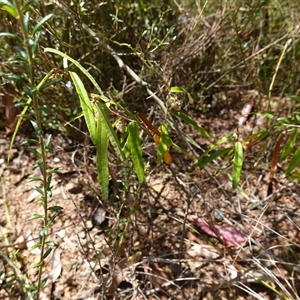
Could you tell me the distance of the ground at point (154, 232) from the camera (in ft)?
4.85

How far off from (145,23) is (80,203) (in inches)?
35.7

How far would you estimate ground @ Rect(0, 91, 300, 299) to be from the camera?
1479 millimetres

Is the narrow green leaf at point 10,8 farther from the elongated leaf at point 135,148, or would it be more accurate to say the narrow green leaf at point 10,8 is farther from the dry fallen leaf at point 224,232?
the dry fallen leaf at point 224,232

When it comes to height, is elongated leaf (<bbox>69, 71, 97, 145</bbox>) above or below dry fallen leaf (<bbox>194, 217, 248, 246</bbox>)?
above

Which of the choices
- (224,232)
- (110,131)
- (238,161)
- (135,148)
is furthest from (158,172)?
(110,131)

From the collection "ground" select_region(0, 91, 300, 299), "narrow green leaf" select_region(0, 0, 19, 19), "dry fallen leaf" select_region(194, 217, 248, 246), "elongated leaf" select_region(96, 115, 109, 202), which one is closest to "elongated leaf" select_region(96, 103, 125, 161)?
"elongated leaf" select_region(96, 115, 109, 202)

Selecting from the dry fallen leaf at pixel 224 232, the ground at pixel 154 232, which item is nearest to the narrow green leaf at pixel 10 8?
the ground at pixel 154 232

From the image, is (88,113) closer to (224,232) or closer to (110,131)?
(110,131)

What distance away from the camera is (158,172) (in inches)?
73.0

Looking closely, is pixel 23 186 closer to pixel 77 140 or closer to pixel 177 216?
pixel 77 140

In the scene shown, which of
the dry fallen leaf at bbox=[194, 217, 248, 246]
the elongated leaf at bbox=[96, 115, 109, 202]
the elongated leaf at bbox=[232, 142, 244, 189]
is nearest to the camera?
the elongated leaf at bbox=[96, 115, 109, 202]

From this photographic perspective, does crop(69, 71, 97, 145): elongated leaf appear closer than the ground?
Yes

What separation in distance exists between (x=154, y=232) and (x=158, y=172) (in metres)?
0.30

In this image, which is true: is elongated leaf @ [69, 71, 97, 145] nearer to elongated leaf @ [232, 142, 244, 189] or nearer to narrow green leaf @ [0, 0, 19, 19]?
narrow green leaf @ [0, 0, 19, 19]
